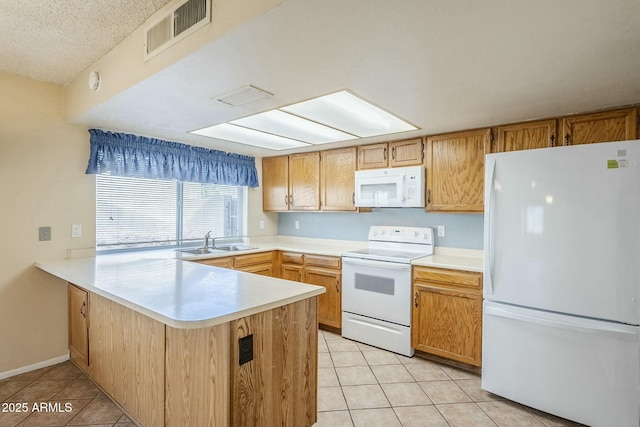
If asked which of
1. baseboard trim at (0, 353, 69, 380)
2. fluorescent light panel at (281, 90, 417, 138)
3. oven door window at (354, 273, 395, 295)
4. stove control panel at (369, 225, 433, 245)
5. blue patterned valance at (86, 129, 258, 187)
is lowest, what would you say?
baseboard trim at (0, 353, 69, 380)

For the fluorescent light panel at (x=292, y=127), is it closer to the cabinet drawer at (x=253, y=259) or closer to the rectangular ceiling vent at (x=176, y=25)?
the rectangular ceiling vent at (x=176, y=25)

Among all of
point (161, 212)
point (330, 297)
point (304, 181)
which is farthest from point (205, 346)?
point (304, 181)

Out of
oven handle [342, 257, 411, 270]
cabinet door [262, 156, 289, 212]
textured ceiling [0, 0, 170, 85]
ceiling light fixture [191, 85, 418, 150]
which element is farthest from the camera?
cabinet door [262, 156, 289, 212]

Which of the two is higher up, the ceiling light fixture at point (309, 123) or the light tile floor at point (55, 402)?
the ceiling light fixture at point (309, 123)

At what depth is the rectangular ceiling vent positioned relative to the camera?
1.43m

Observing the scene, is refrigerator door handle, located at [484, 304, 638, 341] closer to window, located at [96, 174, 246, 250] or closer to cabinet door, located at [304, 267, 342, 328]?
cabinet door, located at [304, 267, 342, 328]

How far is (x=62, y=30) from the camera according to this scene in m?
1.83

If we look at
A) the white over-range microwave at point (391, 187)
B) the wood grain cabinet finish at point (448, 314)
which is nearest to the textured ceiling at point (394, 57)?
the white over-range microwave at point (391, 187)

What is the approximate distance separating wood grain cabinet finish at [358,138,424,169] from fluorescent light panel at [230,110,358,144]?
1.10ft

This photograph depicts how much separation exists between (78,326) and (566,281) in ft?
11.3

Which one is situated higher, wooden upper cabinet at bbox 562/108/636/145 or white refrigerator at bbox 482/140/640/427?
wooden upper cabinet at bbox 562/108/636/145

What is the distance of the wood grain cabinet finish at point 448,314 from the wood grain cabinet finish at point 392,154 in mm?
1093

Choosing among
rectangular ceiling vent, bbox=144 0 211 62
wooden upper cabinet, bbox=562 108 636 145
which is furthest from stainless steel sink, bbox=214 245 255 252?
wooden upper cabinet, bbox=562 108 636 145

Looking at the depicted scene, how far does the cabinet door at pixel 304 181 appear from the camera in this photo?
12.8 ft
